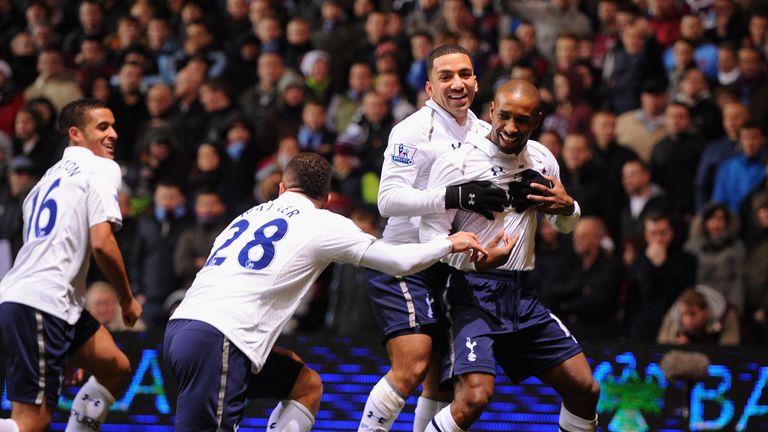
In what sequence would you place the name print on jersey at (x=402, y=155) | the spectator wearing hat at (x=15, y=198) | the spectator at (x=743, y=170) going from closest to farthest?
the name print on jersey at (x=402, y=155) → the spectator at (x=743, y=170) → the spectator wearing hat at (x=15, y=198)

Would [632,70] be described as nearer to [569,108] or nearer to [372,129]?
[569,108]

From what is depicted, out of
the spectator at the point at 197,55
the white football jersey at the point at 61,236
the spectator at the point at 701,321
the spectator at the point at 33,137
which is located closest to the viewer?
the white football jersey at the point at 61,236

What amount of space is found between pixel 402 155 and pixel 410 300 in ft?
2.74

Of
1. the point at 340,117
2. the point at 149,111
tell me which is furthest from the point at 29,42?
the point at 340,117

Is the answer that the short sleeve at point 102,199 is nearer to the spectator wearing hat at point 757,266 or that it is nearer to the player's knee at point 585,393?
the player's knee at point 585,393

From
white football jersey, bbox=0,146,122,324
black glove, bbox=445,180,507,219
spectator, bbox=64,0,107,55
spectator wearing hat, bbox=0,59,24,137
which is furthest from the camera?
spectator, bbox=64,0,107,55

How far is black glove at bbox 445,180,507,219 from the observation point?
21.5ft

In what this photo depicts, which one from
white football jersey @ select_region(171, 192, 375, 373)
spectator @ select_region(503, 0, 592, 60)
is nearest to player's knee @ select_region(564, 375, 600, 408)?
white football jersey @ select_region(171, 192, 375, 373)

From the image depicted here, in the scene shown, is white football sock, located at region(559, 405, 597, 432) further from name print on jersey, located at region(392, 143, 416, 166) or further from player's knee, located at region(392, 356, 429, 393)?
name print on jersey, located at region(392, 143, 416, 166)

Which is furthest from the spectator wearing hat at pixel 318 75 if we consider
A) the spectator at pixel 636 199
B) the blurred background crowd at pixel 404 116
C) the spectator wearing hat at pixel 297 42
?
the spectator at pixel 636 199

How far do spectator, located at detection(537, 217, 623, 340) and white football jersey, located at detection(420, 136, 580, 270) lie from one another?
3248 mm

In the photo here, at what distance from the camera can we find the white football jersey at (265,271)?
20.7 ft

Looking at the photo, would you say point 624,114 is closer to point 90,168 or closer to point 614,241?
point 614,241

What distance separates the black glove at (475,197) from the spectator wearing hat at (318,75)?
23.4 ft
